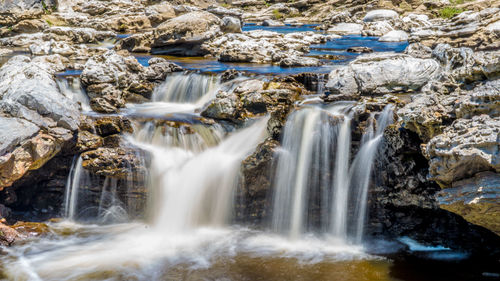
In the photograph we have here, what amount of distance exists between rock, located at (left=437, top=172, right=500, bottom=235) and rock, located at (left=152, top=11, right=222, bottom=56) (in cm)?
1242

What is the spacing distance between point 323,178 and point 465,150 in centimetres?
292

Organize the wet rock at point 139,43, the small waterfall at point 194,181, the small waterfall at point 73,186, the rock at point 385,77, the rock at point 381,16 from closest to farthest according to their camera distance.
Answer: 1. the small waterfall at point 194,181
2. the small waterfall at point 73,186
3. the rock at point 385,77
4. the wet rock at point 139,43
5. the rock at point 381,16

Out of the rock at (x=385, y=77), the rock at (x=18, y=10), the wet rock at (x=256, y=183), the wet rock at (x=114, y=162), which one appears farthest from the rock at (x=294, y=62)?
the rock at (x=18, y=10)

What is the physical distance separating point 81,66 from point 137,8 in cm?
2062

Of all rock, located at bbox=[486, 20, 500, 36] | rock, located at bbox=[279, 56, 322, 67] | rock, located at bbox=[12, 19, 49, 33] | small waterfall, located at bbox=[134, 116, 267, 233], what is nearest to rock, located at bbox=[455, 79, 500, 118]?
small waterfall, located at bbox=[134, 116, 267, 233]

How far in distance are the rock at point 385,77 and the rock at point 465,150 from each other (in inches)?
146

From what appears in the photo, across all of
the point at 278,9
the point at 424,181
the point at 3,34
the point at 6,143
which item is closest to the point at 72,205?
the point at 6,143

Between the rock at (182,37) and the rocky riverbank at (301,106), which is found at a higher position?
the rock at (182,37)

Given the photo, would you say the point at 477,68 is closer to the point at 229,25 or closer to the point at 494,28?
the point at 494,28

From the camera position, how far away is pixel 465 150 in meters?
5.23

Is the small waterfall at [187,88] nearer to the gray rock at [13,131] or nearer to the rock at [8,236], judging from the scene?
the gray rock at [13,131]

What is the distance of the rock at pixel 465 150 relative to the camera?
16.7ft

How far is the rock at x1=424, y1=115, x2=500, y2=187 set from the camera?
5.09 m

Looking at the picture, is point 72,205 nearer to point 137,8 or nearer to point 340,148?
point 340,148
